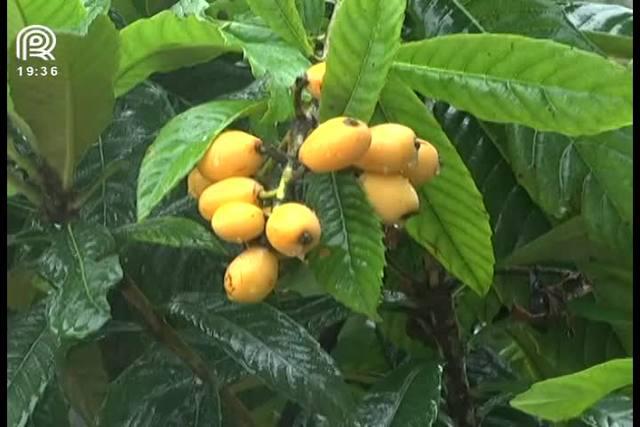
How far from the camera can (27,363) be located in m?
0.61

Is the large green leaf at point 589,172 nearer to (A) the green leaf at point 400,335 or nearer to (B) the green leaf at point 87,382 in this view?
(A) the green leaf at point 400,335

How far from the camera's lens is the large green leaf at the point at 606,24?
700 mm

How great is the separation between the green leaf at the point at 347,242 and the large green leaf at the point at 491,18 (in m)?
0.18

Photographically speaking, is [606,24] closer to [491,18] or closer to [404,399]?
[491,18]

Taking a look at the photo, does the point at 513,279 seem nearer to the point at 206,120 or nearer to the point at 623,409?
the point at 623,409

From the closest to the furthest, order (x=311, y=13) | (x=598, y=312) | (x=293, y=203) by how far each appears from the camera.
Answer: (x=293, y=203), (x=311, y=13), (x=598, y=312)

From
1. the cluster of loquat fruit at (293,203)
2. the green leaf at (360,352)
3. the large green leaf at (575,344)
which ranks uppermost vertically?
the cluster of loquat fruit at (293,203)

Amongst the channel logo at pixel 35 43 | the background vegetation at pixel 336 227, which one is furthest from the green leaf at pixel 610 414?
the channel logo at pixel 35 43

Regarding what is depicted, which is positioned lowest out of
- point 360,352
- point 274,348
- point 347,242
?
point 360,352

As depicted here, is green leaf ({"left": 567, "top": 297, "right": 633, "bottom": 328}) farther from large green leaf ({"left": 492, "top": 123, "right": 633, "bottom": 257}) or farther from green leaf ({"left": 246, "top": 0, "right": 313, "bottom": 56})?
green leaf ({"left": 246, "top": 0, "right": 313, "bottom": 56})

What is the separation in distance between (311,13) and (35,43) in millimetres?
144

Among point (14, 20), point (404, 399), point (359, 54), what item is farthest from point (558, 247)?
point (14, 20)

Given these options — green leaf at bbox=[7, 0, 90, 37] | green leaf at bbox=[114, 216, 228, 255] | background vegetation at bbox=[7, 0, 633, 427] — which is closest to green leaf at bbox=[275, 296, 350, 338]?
background vegetation at bbox=[7, 0, 633, 427]

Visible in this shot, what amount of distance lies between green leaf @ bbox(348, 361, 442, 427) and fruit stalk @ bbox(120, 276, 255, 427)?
0.27 feet
